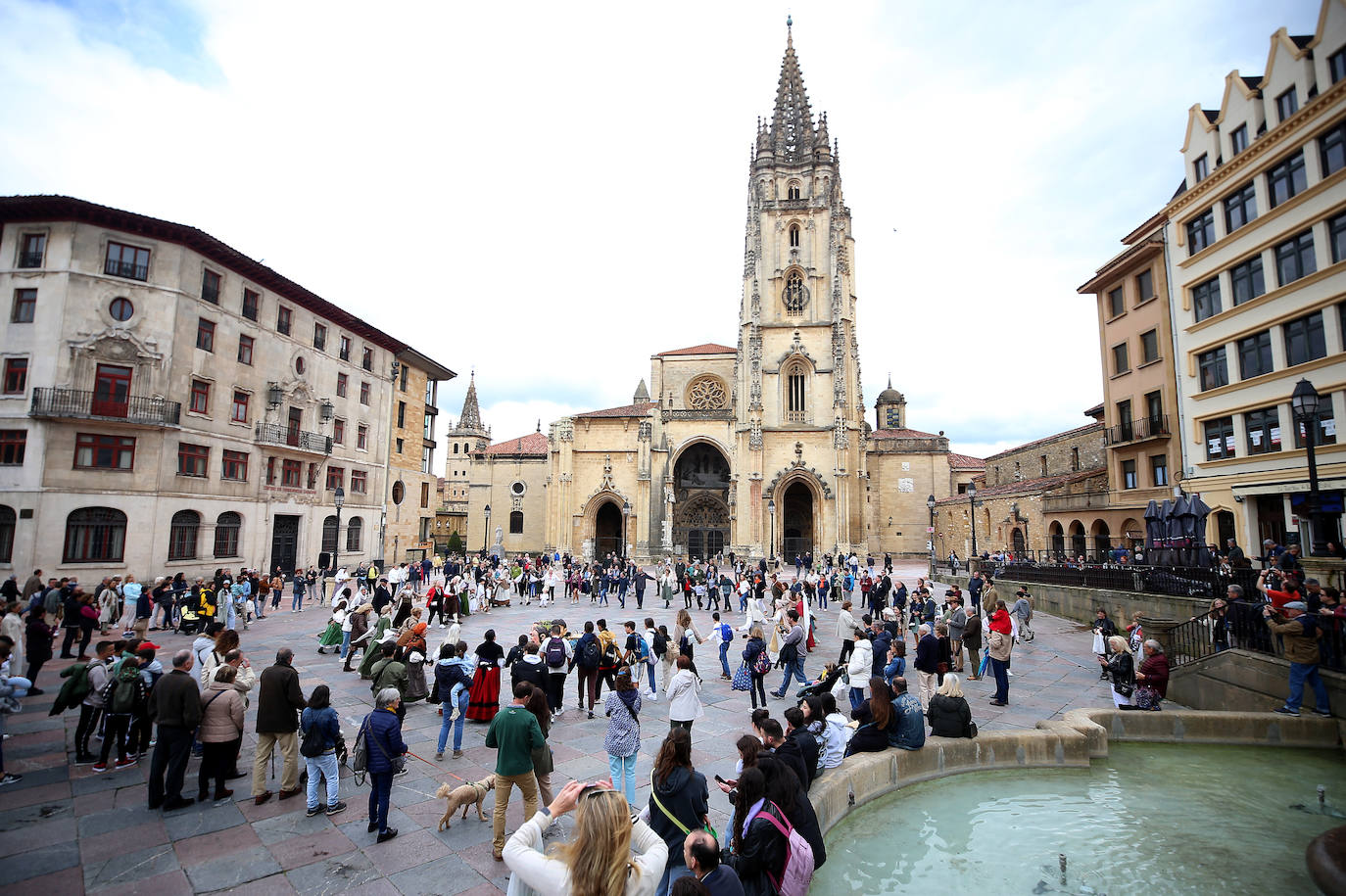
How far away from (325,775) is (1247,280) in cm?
2410

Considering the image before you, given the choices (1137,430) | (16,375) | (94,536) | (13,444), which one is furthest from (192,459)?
(1137,430)

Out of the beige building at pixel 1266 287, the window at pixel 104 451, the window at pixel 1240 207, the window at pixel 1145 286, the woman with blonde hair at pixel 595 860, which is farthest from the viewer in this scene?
the window at pixel 1145 286

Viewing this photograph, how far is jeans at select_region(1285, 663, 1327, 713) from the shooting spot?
25.4 feet

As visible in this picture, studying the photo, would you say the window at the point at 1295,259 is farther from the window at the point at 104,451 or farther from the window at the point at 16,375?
the window at the point at 16,375

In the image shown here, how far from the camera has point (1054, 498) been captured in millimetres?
26266

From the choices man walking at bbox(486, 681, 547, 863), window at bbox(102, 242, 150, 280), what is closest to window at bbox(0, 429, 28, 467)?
window at bbox(102, 242, 150, 280)

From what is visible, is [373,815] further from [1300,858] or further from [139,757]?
[1300,858]

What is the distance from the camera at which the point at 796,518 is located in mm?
41625

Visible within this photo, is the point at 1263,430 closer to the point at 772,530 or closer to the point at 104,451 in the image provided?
the point at 772,530

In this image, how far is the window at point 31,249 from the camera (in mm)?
19703

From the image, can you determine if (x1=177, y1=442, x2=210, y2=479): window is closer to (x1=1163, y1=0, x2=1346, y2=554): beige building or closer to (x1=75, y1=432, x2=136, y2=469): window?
(x1=75, y1=432, x2=136, y2=469): window

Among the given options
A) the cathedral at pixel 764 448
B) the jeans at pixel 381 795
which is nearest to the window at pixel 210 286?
the cathedral at pixel 764 448

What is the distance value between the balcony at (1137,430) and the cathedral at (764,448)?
54.4 feet

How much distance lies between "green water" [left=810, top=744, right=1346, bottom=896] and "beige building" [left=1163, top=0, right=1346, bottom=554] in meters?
8.76
